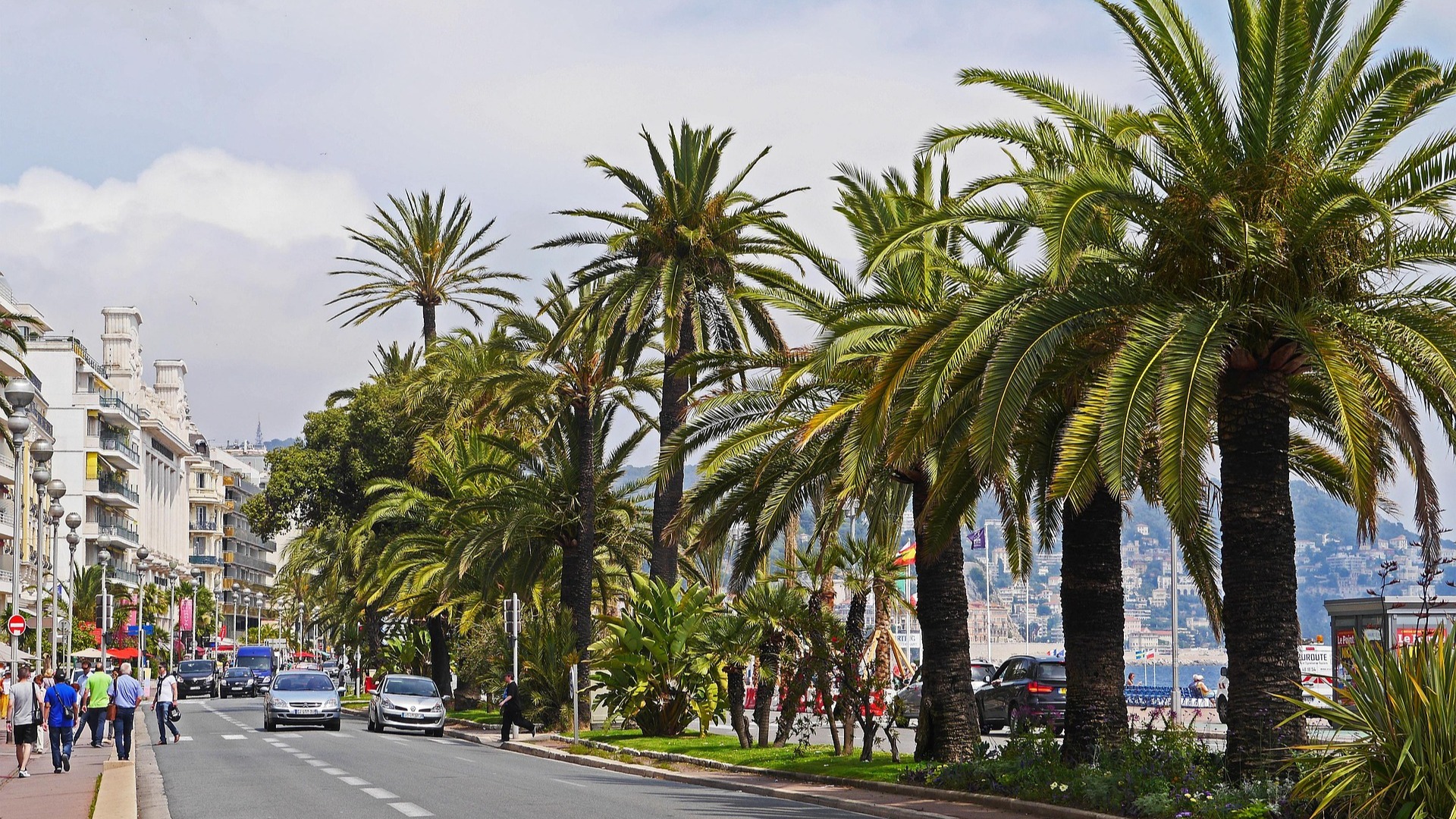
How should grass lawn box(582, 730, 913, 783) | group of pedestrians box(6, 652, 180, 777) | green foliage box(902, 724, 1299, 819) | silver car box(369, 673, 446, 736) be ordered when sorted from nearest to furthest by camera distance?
green foliage box(902, 724, 1299, 819)
grass lawn box(582, 730, 913, 783)
group of pedestrians box(6, 652, 180, 777)
silver car box(369, 673, 446, 736)

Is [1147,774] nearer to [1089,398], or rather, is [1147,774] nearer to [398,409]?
[1089,398]

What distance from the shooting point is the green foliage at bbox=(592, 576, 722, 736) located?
3250 centimetres

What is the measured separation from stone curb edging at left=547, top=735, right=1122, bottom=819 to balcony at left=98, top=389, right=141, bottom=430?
286 ft

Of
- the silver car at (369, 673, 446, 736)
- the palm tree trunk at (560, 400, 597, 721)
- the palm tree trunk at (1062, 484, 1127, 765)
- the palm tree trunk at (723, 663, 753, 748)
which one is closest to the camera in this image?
the palm tree trunk at (1062, 484, 1127, 765)

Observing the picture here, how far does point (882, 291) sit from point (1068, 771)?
6837 mm

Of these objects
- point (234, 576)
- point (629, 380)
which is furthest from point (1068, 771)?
point (234, 576)

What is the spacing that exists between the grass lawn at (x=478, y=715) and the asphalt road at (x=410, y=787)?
9.61m

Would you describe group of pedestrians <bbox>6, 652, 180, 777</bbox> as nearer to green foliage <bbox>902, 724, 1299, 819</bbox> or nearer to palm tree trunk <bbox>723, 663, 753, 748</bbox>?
palm tree trunk <bbox>723, 663, 753, 748</bbox>

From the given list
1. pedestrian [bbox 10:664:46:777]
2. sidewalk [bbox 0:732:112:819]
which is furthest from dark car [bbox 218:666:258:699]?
pedestrian [bbox 10:664:46:777]

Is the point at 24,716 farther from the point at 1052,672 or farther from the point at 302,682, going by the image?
the point at 1052,672

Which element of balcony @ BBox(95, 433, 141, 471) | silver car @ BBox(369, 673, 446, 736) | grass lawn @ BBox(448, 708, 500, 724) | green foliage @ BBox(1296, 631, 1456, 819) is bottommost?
grass lawn @ BBox(448, 708, 500, 724)

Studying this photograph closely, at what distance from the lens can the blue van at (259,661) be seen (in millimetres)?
83000

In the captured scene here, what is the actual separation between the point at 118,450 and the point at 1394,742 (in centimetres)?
10355

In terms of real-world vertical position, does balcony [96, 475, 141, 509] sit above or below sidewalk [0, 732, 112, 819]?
above
